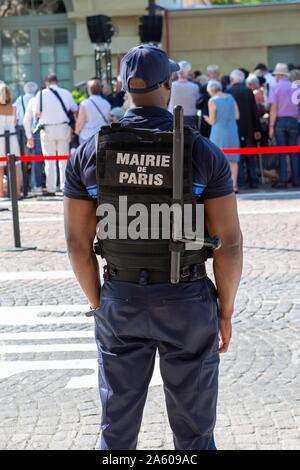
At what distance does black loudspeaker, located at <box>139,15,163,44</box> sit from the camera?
21562mm

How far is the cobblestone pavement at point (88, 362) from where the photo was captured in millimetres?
4625

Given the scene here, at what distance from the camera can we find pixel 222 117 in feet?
43.8

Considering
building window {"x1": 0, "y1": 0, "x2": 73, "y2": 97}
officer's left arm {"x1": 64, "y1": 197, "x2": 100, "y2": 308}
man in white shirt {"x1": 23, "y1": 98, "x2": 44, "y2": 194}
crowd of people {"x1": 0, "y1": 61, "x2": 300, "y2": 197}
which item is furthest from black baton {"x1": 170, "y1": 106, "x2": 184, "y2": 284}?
building window {"x1": 0, "y1": 0, "x2": 73, "y2": 97}

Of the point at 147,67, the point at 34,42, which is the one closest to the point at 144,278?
the point at 147,67

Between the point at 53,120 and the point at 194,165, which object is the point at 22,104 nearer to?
the point at 53,120

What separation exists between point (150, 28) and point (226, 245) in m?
18.9

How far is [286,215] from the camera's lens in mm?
11797

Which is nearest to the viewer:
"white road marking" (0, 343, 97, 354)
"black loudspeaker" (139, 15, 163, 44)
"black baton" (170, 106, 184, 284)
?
"black baton" (170, 106, 184, 284)

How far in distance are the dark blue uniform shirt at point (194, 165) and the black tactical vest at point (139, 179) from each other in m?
0.05

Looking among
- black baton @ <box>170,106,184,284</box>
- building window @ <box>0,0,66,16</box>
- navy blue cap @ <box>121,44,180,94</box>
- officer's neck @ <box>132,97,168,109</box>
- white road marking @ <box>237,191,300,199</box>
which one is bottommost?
white road marking @ <box>237,191,300,199</box>

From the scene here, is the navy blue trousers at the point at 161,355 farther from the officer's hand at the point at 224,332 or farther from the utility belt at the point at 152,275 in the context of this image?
the officer's hand at the point at 224,332

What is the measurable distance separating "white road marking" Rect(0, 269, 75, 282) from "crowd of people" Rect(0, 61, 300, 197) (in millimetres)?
5173

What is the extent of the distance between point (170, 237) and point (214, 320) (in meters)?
0.37

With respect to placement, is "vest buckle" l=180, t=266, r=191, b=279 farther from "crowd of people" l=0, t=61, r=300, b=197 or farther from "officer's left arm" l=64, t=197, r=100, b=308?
"crowd of people" l=0, t=61, r=300, b=197
